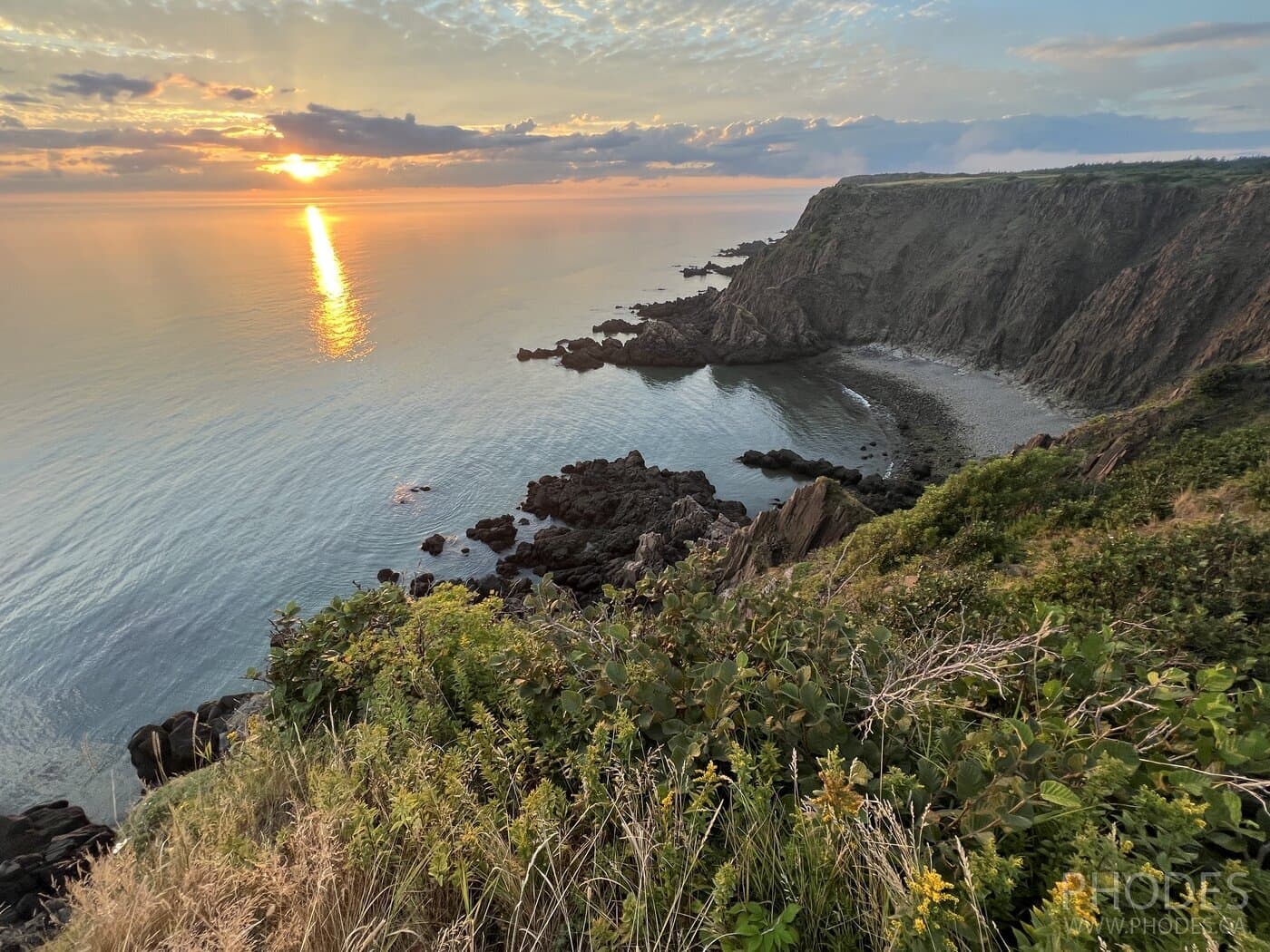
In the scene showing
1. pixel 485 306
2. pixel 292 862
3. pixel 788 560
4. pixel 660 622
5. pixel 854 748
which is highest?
pixel 854 748

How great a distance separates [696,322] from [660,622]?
69.1 metres

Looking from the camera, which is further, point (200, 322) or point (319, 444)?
point (200, 322)

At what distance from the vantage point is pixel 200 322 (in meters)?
69.5

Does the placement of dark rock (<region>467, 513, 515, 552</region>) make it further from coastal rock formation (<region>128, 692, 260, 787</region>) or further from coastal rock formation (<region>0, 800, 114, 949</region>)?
coastal rock formation (<region>0, 800, 114, 949</region>)

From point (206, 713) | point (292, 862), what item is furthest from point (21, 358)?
point (292, 862)

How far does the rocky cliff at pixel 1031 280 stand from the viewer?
43.6 meters

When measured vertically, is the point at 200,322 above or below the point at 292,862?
below

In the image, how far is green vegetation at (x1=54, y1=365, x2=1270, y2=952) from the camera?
7.84ft

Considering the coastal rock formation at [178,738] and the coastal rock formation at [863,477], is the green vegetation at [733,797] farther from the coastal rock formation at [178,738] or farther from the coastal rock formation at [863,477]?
the coastal rock formation at [863,477]

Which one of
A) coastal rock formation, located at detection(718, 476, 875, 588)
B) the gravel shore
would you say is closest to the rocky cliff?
the gravel shore

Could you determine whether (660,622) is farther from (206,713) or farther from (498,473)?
(498,473)

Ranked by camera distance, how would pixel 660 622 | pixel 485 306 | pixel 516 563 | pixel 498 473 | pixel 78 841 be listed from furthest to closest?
pixel 485 306 < pixel 498 473 < pixel 516 563 < pixel 78 841 < pixel 660 622

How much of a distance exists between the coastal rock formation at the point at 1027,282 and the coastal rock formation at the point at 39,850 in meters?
50.8

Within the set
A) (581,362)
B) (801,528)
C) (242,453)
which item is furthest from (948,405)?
(242,453)
